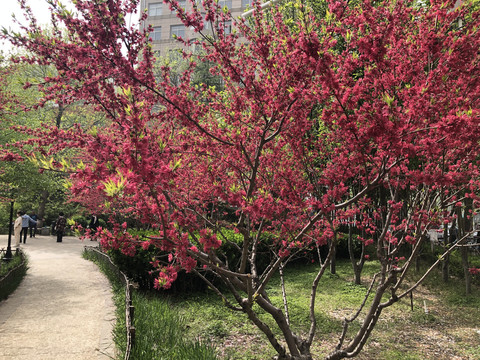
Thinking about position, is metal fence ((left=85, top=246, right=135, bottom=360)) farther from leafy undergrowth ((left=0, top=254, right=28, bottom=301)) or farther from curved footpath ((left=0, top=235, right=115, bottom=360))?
leafy undergrowth ((left=0, top=254, right=28, bottom=301))

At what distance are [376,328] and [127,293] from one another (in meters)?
4.78

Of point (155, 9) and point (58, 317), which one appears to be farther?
point (155, 9)

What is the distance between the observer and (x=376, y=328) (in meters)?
6.78

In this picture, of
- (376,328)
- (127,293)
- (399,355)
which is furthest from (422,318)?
(127,293)

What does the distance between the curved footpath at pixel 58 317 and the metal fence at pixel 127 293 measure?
410mm

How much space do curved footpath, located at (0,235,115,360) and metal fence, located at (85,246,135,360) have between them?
41cm

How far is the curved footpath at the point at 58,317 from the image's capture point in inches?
191

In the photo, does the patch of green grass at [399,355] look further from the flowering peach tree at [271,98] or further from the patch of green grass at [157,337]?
the patch of green grass at [157,337]

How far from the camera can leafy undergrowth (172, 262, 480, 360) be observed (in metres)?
5.75

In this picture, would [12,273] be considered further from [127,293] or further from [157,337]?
[157,337]

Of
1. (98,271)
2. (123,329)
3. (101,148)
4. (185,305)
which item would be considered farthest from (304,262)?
(101,148)

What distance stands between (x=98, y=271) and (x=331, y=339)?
7736 mm

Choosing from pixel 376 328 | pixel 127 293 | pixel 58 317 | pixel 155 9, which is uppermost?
pixel 155 9

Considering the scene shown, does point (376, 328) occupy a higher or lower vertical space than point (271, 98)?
lower
